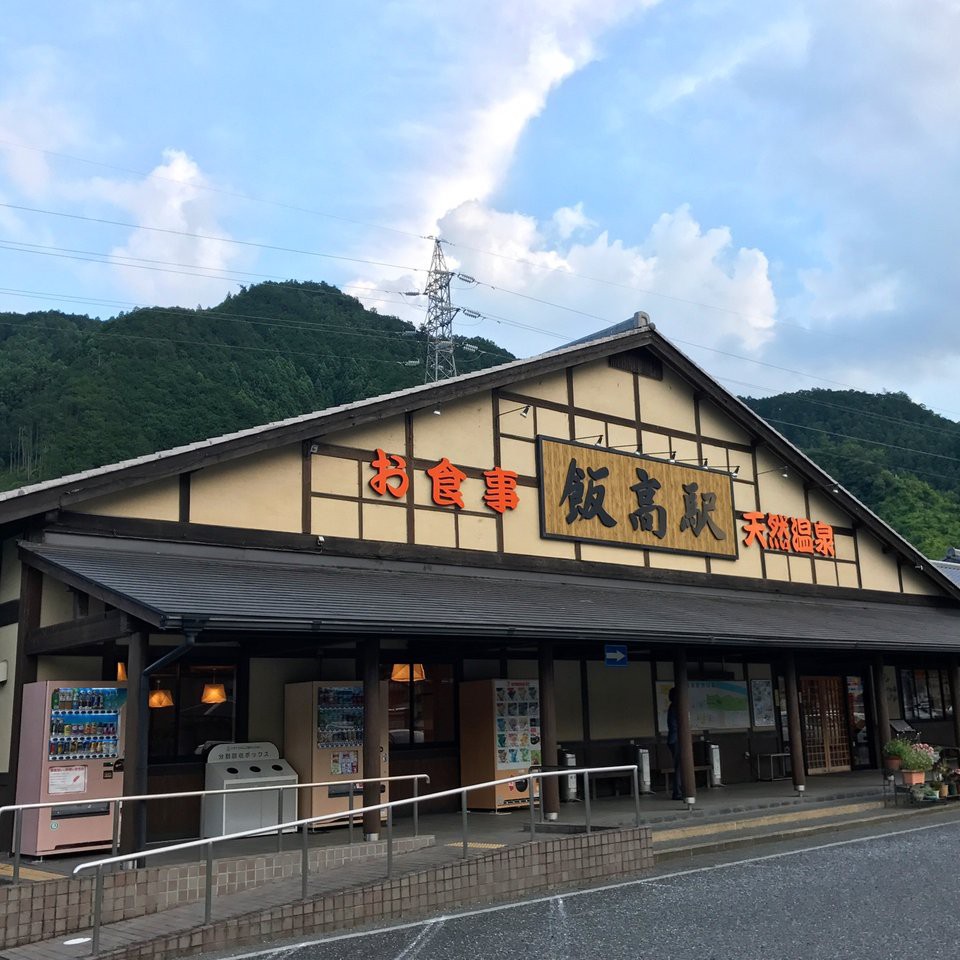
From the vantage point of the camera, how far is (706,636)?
497 inches

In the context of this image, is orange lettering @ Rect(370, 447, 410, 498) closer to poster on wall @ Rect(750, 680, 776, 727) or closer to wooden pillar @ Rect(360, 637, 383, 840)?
wooden pillar @ Rect(360, 637, 383, 840)

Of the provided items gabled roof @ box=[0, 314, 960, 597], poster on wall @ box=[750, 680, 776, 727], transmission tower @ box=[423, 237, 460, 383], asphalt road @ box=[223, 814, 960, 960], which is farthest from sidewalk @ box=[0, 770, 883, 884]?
transmission tower @ box=[423, 237, 460, 383]

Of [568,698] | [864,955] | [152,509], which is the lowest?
[864,955]

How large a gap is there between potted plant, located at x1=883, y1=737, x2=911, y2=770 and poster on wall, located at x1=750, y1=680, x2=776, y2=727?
2.64m

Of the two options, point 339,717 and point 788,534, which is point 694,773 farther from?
point 339,717

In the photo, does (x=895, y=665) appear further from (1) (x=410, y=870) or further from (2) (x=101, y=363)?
(2) (x=101, y=363)

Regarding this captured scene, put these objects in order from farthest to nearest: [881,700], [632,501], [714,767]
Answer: [881,700], [714,767], [632,501]

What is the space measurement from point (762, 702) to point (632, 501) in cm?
464

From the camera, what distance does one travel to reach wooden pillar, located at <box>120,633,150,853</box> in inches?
330

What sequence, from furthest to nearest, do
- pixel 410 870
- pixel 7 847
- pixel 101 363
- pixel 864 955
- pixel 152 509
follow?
1. pixel 101 363
2. pixel 152 509
3. pixel 7 847
4. pixel 410 870
5. pixel 864 955

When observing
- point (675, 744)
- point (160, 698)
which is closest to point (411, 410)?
point (160, 698)

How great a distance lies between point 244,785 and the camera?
35.8 feet

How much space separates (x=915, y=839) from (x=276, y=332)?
157 ft

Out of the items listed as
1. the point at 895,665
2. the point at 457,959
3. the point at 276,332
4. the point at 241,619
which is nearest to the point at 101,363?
the point at 276,332
